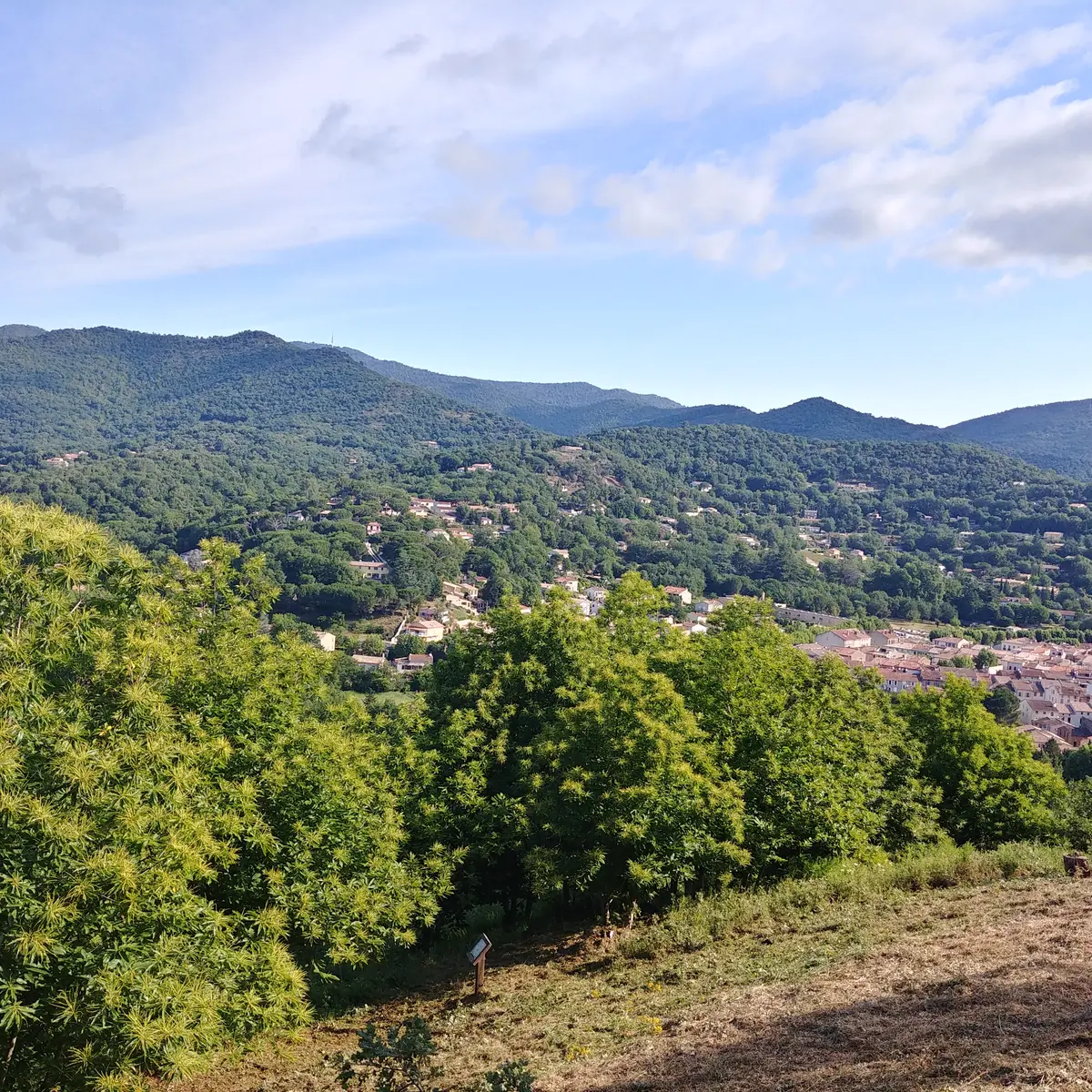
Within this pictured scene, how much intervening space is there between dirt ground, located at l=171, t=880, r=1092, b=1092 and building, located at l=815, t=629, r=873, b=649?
207 feet

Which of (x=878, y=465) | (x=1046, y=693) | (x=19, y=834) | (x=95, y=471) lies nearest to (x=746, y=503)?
(x=878, y=465)

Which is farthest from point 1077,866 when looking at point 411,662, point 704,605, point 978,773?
point 704,605

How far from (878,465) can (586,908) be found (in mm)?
169589

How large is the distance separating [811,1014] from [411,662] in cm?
5490

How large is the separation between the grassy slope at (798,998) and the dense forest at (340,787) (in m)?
1.00

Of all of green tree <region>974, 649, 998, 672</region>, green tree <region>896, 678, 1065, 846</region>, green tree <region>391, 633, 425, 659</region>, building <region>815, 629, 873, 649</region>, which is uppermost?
green tree <region>896, 678, 1065, 846</region>

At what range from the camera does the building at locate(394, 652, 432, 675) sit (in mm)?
58250

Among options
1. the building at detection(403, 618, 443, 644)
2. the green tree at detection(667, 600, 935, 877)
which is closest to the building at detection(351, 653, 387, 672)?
the building at detection(403, 618, 443, 644)

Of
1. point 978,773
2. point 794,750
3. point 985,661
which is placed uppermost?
point 794,750

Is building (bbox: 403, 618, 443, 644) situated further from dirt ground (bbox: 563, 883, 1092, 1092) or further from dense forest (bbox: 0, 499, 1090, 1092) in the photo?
dirt ground (bbox: 563, 883, 1092, 1092)

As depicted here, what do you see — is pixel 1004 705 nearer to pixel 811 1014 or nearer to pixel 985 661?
pixel 985 661

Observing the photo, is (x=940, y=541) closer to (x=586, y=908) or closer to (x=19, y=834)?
(x=586, y=908)

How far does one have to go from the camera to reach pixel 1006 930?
9336mm

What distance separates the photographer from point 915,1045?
21.6ft
